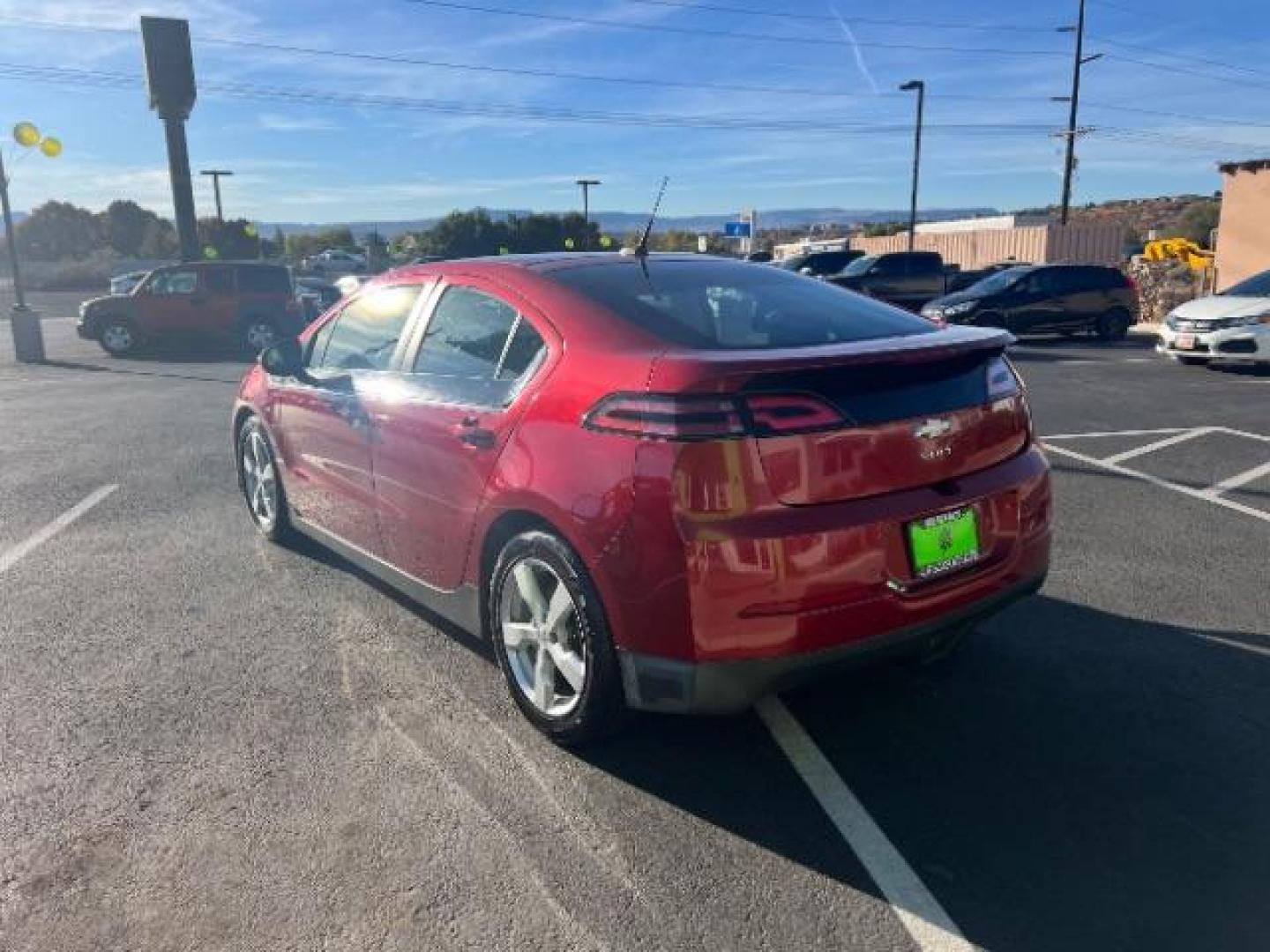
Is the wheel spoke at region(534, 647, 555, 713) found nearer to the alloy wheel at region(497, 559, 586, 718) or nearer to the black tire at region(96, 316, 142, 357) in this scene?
the alloy wheel at region(497, 559, 586, 718)

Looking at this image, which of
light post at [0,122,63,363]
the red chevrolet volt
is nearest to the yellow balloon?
light post at [0,122,63,363]

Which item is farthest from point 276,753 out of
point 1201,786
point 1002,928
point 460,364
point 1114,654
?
point 1114,654

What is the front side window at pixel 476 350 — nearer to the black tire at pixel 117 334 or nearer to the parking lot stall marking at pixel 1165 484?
the parking lot stall marking at pixel 1165 484

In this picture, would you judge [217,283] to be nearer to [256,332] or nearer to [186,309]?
[186,309]

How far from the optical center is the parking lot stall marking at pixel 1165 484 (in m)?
5.94

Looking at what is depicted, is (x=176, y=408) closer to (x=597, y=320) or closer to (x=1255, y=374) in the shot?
(x=597, y=320)

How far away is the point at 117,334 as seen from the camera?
60.4ft

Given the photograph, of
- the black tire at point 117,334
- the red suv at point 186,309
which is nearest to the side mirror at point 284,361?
the red suv at point 186,309

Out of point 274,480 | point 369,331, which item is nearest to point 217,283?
point 274,480

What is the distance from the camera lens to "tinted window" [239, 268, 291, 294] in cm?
1844

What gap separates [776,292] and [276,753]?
2413mm

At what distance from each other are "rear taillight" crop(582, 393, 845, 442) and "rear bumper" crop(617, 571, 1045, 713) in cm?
63

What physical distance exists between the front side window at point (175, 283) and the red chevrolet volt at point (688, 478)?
16461 millimetres

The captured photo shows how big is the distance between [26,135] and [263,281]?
4.32m
